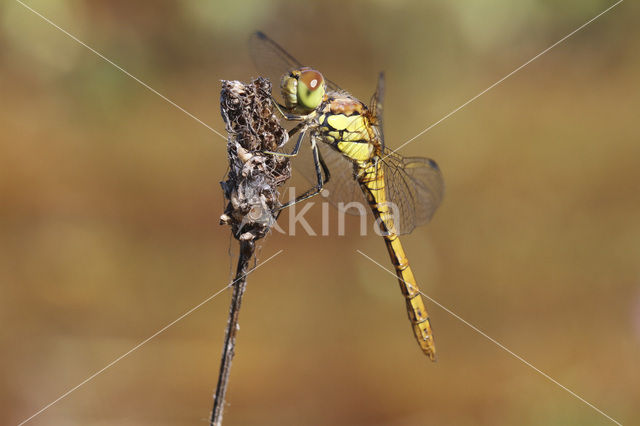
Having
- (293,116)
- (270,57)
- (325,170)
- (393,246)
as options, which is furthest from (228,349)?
(270,57)

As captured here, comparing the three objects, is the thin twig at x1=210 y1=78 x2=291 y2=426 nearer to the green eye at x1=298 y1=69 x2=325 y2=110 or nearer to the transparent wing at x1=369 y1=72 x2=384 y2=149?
the green eye at x1=298 y1=69 x2=325 y2=110

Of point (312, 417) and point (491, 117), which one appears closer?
point (312, 417)

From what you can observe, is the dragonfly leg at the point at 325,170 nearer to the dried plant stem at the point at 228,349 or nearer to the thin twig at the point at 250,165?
the thin twig at the point at 250,165

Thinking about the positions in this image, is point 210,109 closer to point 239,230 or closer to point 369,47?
point 369,47

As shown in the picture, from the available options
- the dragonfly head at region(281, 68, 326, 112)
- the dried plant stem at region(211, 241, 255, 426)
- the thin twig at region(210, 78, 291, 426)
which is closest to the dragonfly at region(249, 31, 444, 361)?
the dragonfly head at region(281, 68, 326, 112)

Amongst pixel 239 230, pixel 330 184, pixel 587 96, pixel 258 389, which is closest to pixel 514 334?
pixel 258 389

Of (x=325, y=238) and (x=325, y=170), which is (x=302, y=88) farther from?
(x=325, y=238)
